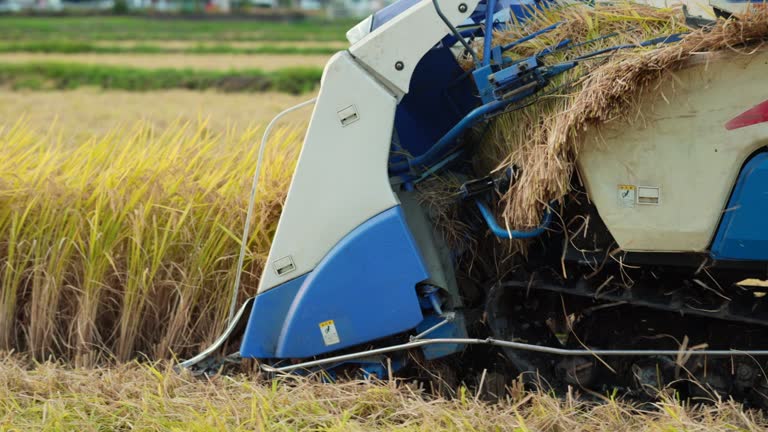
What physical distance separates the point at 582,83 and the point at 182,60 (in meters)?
25.8

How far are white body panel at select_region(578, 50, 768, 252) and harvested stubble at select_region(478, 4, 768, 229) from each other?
0.17 ft

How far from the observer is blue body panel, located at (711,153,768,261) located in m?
2.90

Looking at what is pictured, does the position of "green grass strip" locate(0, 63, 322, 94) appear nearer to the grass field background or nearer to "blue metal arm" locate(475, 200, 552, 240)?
the grass field background

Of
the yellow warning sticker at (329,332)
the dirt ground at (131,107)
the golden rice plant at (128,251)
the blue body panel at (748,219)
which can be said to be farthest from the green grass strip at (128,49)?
the blue body panel at (748,219)

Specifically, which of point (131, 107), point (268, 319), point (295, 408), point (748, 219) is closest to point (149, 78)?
point (131, 107)

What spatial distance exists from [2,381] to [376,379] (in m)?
1.48

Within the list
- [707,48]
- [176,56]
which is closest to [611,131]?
[707,48]

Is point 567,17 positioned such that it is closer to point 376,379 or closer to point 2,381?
point 376,379

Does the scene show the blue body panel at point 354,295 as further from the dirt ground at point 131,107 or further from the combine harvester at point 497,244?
the dirt ground at point 131,107

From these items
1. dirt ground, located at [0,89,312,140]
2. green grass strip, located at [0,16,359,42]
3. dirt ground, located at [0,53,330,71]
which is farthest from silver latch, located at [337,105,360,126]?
→ green grass strip, located at [0,16,359,42]

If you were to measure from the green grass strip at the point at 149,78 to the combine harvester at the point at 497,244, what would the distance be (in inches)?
610

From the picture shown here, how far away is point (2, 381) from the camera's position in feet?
12.1

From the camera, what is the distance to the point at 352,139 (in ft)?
11.4

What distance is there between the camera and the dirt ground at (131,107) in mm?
13250
